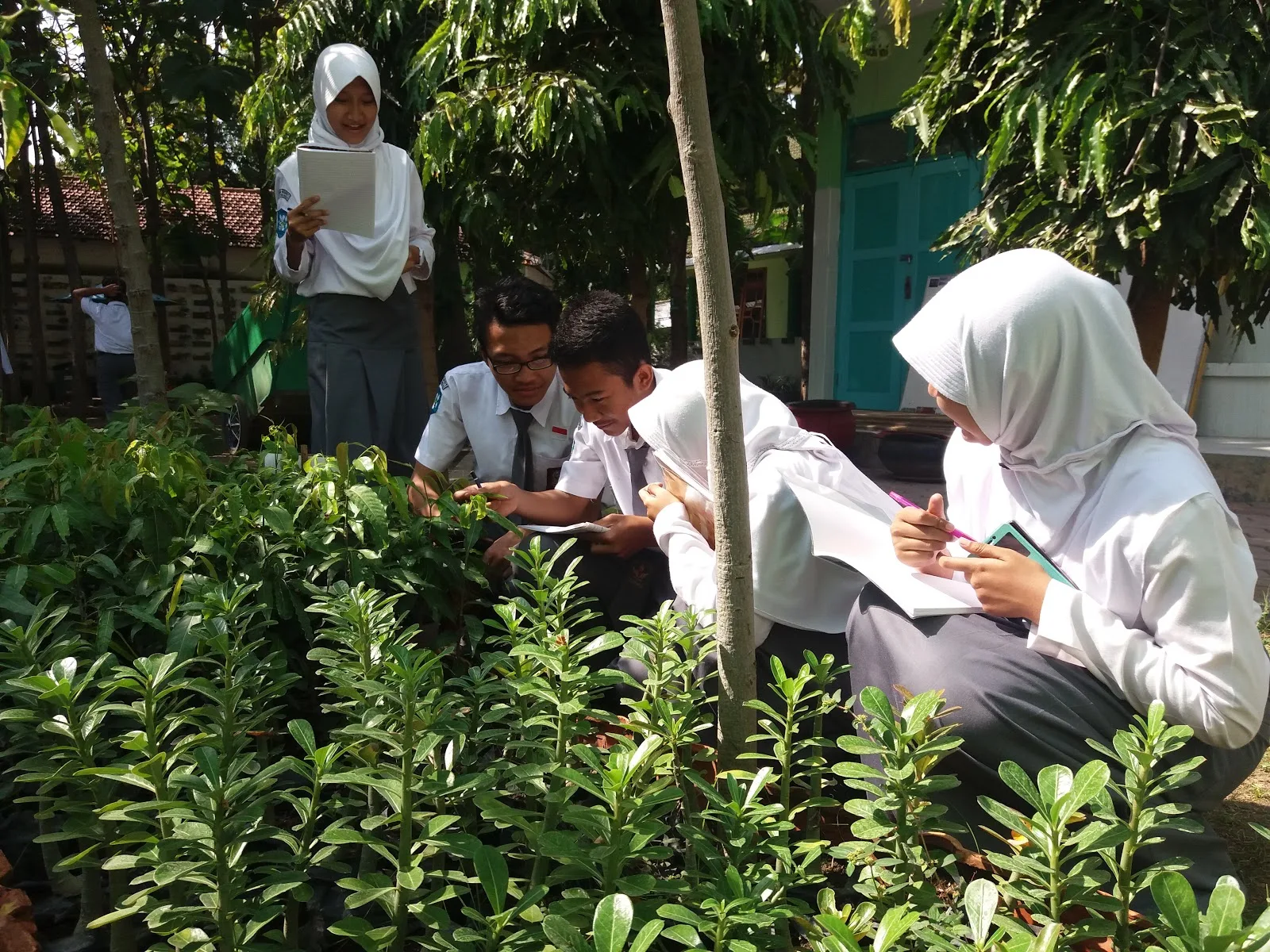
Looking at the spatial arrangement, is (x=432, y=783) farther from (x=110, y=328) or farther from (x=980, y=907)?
(x=110, y=328)

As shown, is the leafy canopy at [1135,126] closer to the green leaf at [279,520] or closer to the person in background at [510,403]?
the person in background at [510,403]

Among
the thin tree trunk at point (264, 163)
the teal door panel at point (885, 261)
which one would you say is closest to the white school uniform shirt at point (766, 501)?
the thin tree trunk at point (264, 163)

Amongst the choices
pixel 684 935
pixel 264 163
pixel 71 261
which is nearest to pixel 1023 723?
pixel 684 935

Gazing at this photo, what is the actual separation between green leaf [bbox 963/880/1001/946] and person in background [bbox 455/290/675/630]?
131cm

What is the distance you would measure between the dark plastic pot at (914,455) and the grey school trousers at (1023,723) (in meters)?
4.59

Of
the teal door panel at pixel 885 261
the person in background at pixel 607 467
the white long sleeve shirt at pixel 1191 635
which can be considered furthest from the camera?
the teal door panel at pixel 885 261

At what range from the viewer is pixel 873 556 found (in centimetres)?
182

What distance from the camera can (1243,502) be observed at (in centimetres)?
582

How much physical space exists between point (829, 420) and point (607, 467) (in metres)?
4.11

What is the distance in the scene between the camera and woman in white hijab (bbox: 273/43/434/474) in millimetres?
3461

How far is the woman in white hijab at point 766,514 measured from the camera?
185 centimetres

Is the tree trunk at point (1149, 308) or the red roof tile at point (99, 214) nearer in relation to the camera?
the tree trunk at point (1149, 308)

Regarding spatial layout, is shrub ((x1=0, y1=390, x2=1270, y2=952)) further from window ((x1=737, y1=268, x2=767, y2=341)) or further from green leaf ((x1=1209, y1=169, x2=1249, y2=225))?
window ((x1=737, y1=268, x2=767, y2=341))

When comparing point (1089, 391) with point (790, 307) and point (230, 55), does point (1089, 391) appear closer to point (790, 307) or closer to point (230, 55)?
point (230, 55)
